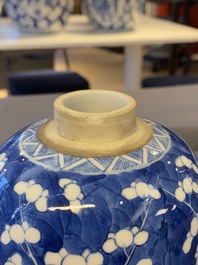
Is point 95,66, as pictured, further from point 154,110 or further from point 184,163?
point 184,163

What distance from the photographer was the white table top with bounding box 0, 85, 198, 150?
0.81m

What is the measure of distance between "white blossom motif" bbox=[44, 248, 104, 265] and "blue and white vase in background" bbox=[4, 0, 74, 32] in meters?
0.57

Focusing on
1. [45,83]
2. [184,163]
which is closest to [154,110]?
[184,163]

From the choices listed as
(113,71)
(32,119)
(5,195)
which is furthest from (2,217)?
(113,71)

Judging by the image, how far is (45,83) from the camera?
1.48m

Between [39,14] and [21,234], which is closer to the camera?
[21,234]

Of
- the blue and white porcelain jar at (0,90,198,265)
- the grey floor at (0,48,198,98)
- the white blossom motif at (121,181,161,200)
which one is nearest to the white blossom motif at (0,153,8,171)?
the blue and white porcelain jar at (0,90,198,265)

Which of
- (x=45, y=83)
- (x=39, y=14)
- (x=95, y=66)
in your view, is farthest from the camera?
(x=95, y=66)

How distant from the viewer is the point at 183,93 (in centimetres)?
104

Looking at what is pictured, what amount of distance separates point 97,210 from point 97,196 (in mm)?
11

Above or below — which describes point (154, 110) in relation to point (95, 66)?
above

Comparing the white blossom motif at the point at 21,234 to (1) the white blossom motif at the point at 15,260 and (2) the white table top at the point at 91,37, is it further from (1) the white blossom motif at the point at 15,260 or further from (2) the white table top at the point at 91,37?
(2) the white table top at the point at 91,37

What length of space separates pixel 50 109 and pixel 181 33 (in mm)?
288

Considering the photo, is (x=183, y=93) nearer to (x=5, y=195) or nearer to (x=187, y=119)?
(x=187, y=119)
